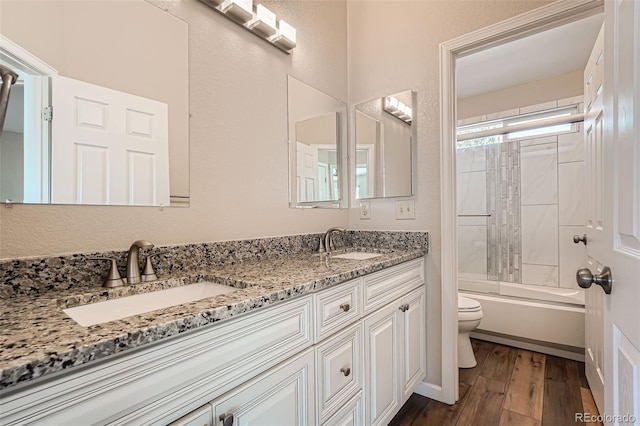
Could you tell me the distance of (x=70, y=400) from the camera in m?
0.47

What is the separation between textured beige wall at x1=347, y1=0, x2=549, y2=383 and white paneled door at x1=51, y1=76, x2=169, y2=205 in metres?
1.31

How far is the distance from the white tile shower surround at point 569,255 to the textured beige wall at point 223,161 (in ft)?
8.05

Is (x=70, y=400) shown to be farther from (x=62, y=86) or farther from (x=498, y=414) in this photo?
(x=498, y=414)

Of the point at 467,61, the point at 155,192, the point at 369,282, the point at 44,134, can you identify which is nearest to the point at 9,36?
the point at 44,134

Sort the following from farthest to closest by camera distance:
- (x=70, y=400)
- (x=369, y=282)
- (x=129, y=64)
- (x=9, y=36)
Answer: (x=369, y=282), (x=129, y=64), (x=9, y=36), (x=70, y=400)

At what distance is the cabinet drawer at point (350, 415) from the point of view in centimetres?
103

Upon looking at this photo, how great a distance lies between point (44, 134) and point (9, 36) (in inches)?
10.6

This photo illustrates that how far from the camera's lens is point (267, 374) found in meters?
0.79

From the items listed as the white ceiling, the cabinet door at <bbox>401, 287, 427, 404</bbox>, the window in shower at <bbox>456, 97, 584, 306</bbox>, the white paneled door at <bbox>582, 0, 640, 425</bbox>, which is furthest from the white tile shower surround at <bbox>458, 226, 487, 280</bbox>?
the white paneled door at <bbox>582, 0, 640, 425</bbox>

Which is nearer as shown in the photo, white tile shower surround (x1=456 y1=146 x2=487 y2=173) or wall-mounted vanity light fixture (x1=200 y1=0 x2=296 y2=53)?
wall-mounted vanity light fixture (x1=200 y1=0 x2=296 y2=53)

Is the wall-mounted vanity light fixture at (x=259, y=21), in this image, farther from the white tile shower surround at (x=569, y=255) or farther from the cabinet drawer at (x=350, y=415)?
the white tile shower surround at (x=569, y=255)

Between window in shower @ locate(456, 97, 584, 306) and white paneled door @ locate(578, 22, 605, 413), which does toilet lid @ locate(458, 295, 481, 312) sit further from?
window in shower @ locate(456, 97, 584, 306)

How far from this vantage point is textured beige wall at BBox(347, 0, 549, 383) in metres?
1.65

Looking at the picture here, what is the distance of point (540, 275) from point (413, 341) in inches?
83.0
